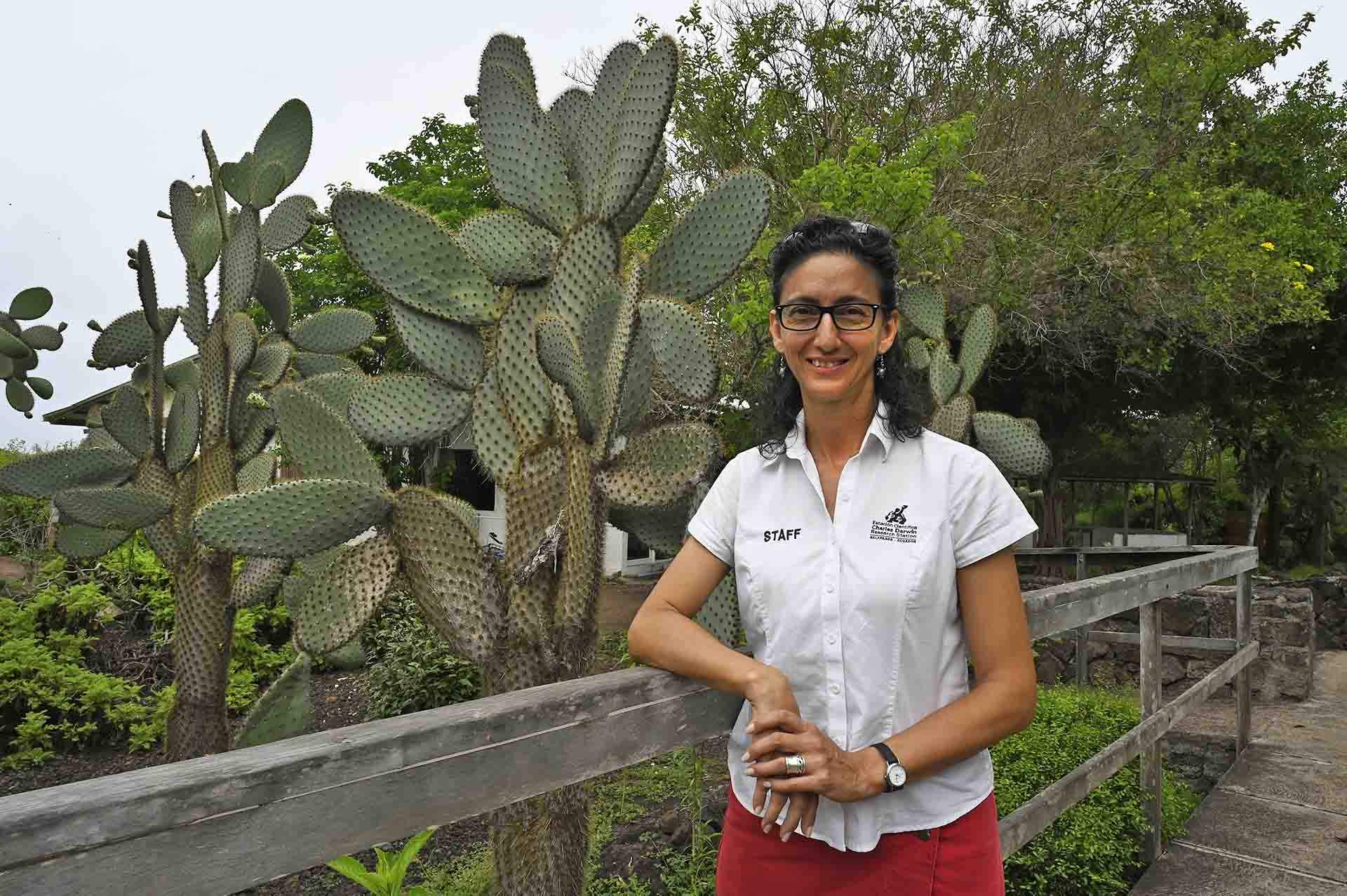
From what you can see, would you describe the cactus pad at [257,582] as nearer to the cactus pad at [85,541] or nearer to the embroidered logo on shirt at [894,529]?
the cactus pad at [85,541]

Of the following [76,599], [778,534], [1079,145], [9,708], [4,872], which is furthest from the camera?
[1079,145]

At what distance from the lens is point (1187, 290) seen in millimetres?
10711

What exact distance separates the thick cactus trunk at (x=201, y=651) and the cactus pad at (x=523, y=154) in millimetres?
2957

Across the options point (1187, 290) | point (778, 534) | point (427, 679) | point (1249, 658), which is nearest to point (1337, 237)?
point (1187, 290)

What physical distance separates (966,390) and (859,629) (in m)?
4.69

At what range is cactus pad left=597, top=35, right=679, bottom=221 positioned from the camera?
9.73ft

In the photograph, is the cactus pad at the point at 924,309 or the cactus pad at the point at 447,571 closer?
the cactus pad at the point at 447,571

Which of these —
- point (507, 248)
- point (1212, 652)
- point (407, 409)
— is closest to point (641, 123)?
point (507, 248)

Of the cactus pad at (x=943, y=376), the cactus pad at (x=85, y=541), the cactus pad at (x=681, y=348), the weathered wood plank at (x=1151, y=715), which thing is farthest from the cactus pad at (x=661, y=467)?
the cactus pad at (x=85, y=541)

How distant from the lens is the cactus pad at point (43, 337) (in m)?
5.93

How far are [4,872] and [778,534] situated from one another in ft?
3.46

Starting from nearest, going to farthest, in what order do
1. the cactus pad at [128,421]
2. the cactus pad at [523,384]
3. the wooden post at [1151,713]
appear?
the cactus pad at [523,384] → the wooden post at [1151,713] → the cactus pad at [128,421]

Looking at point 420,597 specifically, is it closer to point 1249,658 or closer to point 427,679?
point 1249,658

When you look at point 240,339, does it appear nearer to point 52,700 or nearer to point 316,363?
point 316,363
